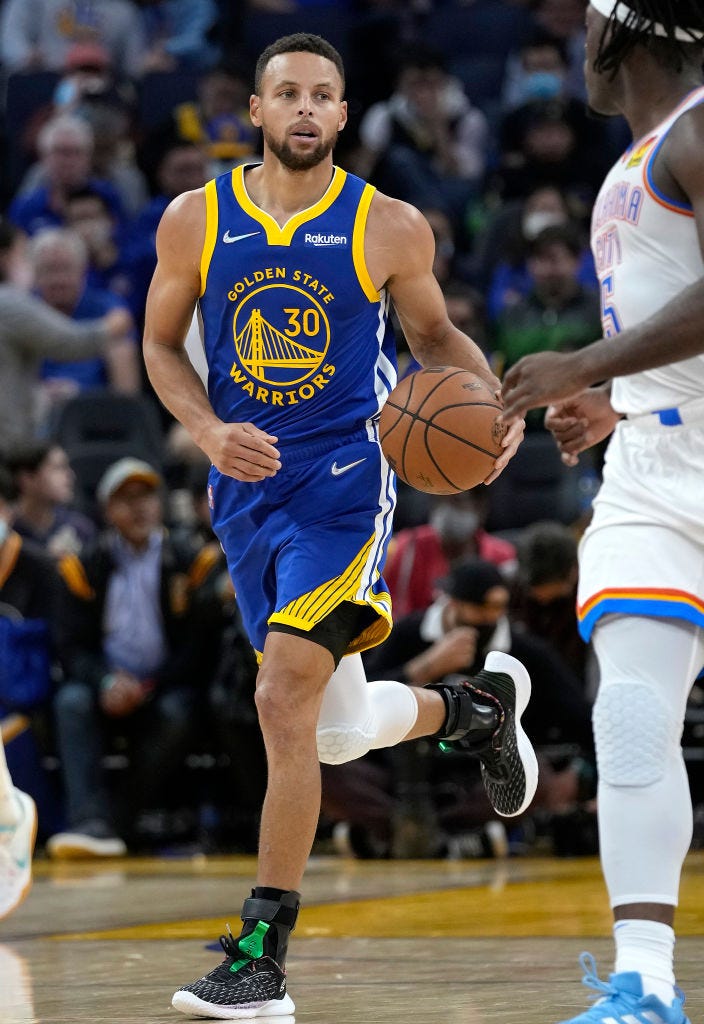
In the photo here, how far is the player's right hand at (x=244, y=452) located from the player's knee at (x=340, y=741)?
0.76 m

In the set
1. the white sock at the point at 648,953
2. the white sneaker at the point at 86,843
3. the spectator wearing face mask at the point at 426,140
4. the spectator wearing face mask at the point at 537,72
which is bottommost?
the white sneaker at the point at 86,843

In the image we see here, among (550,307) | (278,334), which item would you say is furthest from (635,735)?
(550,307)

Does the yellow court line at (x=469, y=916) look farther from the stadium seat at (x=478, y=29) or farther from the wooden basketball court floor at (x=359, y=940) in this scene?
the stadium seat at (x=478, y=29)

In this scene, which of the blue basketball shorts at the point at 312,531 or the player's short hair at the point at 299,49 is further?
the player's short hair at the point at 299,49

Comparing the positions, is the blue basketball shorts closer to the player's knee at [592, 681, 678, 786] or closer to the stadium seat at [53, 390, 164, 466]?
the player's knee at [592, 681, 678, 786]

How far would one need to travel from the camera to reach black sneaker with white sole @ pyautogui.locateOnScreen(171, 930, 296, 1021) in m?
4.18

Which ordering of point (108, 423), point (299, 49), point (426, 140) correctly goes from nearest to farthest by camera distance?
point (299, 49) → point (108, 423) → point (426, 140)

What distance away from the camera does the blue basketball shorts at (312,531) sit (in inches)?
184

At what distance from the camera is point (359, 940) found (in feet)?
19.1

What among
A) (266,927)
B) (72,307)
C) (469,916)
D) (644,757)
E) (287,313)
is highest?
(72,307)

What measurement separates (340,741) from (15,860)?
128cm

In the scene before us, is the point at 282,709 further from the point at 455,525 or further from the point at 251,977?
the point at 455,525

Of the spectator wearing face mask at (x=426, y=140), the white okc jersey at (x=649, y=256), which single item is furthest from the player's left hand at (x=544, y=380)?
the spectator wearing face mask at (x=426, y=140)

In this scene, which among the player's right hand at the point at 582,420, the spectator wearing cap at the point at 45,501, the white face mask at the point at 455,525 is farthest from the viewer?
the spectator wearing cap at the point at 45,501
